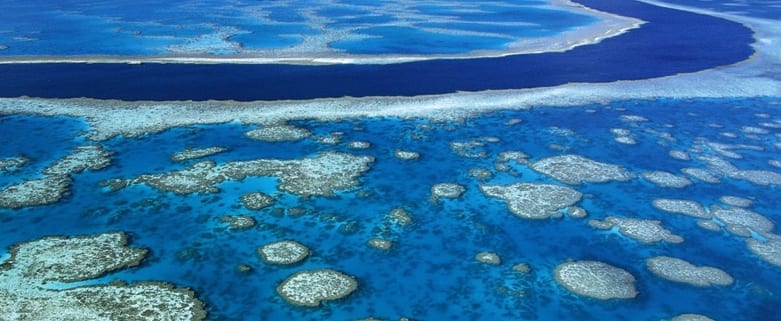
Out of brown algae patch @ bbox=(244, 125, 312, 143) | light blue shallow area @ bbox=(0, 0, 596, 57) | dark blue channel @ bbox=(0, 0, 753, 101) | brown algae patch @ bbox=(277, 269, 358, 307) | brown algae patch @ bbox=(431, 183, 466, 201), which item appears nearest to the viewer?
brown algae patch @ bbox=(277, 269, 358, 307)

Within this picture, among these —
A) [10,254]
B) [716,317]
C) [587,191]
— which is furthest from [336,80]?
[716,317]

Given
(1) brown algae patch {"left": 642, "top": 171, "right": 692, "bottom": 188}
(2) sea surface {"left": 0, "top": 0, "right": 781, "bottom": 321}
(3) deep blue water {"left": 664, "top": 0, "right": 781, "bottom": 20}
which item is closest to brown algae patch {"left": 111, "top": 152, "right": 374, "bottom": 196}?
(2) sea surface {"left": 0, "top": 0, "right": 781, "bottom": 321}

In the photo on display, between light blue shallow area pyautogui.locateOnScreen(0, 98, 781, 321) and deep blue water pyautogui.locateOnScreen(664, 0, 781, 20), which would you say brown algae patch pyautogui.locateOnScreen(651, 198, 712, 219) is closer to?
light blue shallow area pyautogui.locateOnScreen(0, 98, 781, 321)

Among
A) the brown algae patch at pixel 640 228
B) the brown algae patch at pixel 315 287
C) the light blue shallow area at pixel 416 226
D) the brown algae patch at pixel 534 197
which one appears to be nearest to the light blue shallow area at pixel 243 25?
the light blue shallow area at pixel 416 226

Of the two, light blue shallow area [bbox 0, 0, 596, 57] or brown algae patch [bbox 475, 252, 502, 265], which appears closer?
brown algae patch [bbox 475, 252, 502, 265]

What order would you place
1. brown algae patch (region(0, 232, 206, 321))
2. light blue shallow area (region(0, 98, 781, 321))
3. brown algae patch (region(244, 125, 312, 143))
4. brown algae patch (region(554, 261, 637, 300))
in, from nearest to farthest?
brown algae patch (region(0, 232, 206, 321))
light blue shallow area (region(0, 98, 781, 321))
brown algae patch (region(554, 261, 637, 300))
brown algae patch (region(244, 125, 312, 143))

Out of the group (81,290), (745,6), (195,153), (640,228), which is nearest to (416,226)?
(640,228)

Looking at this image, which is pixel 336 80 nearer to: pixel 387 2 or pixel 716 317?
pixel 716 317
